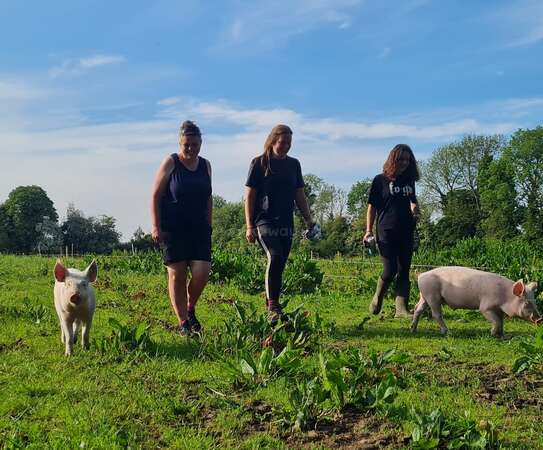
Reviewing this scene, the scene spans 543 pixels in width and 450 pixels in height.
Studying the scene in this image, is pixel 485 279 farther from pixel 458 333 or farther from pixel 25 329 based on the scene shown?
pixel 25 329

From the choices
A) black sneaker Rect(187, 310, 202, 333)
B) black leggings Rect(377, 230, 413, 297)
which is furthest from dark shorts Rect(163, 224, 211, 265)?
black leggings Rect(377, 230, 413, 297)

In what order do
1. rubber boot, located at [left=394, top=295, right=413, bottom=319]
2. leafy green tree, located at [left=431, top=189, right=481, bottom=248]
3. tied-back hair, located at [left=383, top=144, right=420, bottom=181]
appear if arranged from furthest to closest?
1. leafy green tree, located at [left=431, top=189, right=481, bottom=248]
2. rubber boot, located at [left=394, top=295, right=413, bottom=319]
3. tied-back hair, located at [left=383, top=144, right=420, bottom=181]

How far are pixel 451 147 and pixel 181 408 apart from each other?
5966 cm

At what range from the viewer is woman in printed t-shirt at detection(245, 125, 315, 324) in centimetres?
591

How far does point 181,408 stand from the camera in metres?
3.35

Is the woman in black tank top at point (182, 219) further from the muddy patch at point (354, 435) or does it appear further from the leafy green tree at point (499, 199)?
the leafy green tree at point (499, 199)

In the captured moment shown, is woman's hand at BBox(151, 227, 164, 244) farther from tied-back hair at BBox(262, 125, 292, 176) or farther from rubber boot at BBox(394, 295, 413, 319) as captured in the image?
rubber boot at BBox(394, 295, 413, 319)

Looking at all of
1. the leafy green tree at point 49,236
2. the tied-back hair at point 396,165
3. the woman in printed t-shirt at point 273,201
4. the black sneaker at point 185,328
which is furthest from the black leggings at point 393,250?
the leafy green tree at point 49,236

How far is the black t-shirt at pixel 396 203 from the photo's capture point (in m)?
6.72

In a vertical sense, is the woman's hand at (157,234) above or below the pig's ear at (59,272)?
above

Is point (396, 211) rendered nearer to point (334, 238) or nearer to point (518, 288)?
point (518, 288)

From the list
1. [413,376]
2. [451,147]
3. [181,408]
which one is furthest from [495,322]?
[451,147]

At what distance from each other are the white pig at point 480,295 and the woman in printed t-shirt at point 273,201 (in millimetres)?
1649

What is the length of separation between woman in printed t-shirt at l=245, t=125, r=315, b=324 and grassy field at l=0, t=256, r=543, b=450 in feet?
2.73
